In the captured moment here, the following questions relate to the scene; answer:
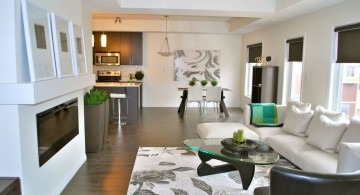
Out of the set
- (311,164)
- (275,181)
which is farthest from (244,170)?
(275,181)

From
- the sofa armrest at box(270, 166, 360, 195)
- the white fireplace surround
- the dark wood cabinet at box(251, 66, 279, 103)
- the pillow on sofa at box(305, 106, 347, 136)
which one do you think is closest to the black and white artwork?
the dark wood cabinet at box(251, 66, 279, 103)

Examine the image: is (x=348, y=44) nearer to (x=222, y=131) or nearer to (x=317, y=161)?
(x=317, y=161)

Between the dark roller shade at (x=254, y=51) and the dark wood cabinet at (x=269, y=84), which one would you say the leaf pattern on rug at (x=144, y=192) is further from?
the dark roller shade at (x=254, y=51)

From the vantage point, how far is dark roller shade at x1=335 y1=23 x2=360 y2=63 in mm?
4000

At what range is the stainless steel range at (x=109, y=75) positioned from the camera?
9.41 meters

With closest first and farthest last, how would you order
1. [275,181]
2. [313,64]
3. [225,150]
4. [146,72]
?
[275,181]
[225,150]
[313,64]
[146,72]

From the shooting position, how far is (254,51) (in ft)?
27.6

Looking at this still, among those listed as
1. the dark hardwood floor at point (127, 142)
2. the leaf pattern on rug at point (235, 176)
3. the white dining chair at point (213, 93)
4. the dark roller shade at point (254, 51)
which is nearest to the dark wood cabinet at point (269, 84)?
the dark hardwood floor at point (127, 142)

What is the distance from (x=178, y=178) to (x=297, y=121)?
1.95 metres

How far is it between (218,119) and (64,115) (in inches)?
189

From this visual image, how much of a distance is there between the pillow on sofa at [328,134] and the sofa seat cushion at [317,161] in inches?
3.2

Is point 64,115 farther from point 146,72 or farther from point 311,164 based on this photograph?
point 146,72

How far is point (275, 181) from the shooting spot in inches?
69.4

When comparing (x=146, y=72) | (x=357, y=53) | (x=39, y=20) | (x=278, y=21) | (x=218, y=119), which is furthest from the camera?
(x=146, y=72)
